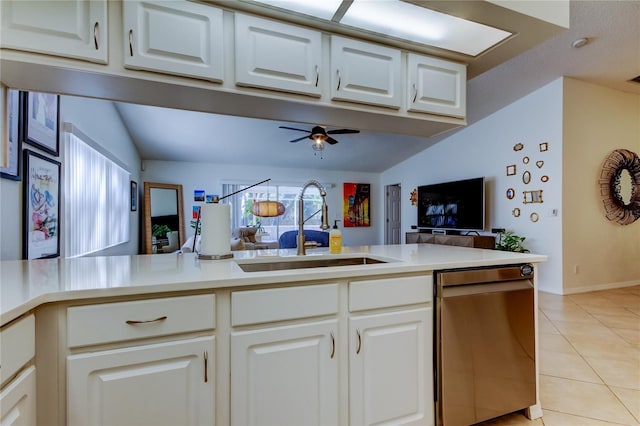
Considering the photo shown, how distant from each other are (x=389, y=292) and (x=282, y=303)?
488 mm

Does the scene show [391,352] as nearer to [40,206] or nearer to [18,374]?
[18,374]

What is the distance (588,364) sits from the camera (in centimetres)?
228

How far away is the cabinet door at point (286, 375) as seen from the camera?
3.82 feet

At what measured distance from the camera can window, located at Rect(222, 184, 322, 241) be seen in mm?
7344

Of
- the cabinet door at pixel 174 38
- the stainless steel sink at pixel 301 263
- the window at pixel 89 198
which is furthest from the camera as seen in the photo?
the window at pixel 89 198

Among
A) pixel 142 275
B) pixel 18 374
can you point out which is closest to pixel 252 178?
pixel 142 275

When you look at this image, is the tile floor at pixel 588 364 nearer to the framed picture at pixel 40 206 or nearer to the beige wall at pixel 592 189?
the beige wall at pixel 592 189

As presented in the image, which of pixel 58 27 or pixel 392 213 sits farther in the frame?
pixel 392 213

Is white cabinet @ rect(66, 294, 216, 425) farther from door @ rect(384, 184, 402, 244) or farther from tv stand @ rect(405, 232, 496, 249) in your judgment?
door @ rect(384, 184, 402, 244)

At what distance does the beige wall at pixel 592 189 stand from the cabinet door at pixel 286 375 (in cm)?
440

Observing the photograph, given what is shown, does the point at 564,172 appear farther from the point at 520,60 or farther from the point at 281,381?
the point at 281,381

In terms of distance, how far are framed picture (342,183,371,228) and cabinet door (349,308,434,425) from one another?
694cm

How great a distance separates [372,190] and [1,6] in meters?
8.02

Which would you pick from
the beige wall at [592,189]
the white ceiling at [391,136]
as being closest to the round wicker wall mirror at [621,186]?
the beige wall at [592,189]
